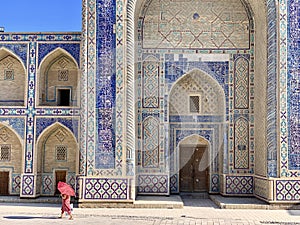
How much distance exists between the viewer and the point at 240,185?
12.2 meters

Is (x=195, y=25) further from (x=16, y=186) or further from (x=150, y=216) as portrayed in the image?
(x=16, y=186)

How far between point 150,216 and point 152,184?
2.63 meters

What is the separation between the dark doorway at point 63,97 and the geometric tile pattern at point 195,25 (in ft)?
9.29

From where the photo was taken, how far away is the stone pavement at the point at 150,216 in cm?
895

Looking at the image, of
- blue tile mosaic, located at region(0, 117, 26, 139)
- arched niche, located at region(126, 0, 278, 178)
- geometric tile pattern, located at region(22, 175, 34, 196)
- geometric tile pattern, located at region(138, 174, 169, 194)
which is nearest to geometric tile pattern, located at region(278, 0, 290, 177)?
arched niche, located at region(126, 0, 278, 178)

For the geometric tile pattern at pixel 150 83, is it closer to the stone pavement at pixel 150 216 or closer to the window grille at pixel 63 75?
the window grille at pixel 63 75

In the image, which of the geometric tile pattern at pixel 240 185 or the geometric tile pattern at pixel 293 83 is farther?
the geometric tile pattern at pixel 240 185

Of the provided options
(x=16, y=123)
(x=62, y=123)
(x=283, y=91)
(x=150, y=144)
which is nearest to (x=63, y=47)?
(x=62, y=123)

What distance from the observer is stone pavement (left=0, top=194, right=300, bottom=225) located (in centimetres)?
895

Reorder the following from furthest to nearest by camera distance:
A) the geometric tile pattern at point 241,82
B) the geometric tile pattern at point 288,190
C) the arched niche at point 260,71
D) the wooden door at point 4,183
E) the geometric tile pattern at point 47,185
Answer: the wooden door at point 4,183 < the geometric tile pattern at point 47,185 < the geometric tile pattern at point 241,82 < the arched niche at point 260,71 < the geometric tile pattern at point 288,190

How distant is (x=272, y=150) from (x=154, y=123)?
339cm

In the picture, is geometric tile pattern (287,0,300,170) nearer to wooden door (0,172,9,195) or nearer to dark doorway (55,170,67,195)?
dark doorway (55,170,67,195)

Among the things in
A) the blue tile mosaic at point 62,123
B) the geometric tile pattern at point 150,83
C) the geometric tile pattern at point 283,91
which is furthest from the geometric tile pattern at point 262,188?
the blue tile mosaic at point 62,123

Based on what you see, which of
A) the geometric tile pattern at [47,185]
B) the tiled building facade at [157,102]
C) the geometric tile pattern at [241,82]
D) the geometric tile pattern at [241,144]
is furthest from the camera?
the geometric tile pattern at [47,185]
